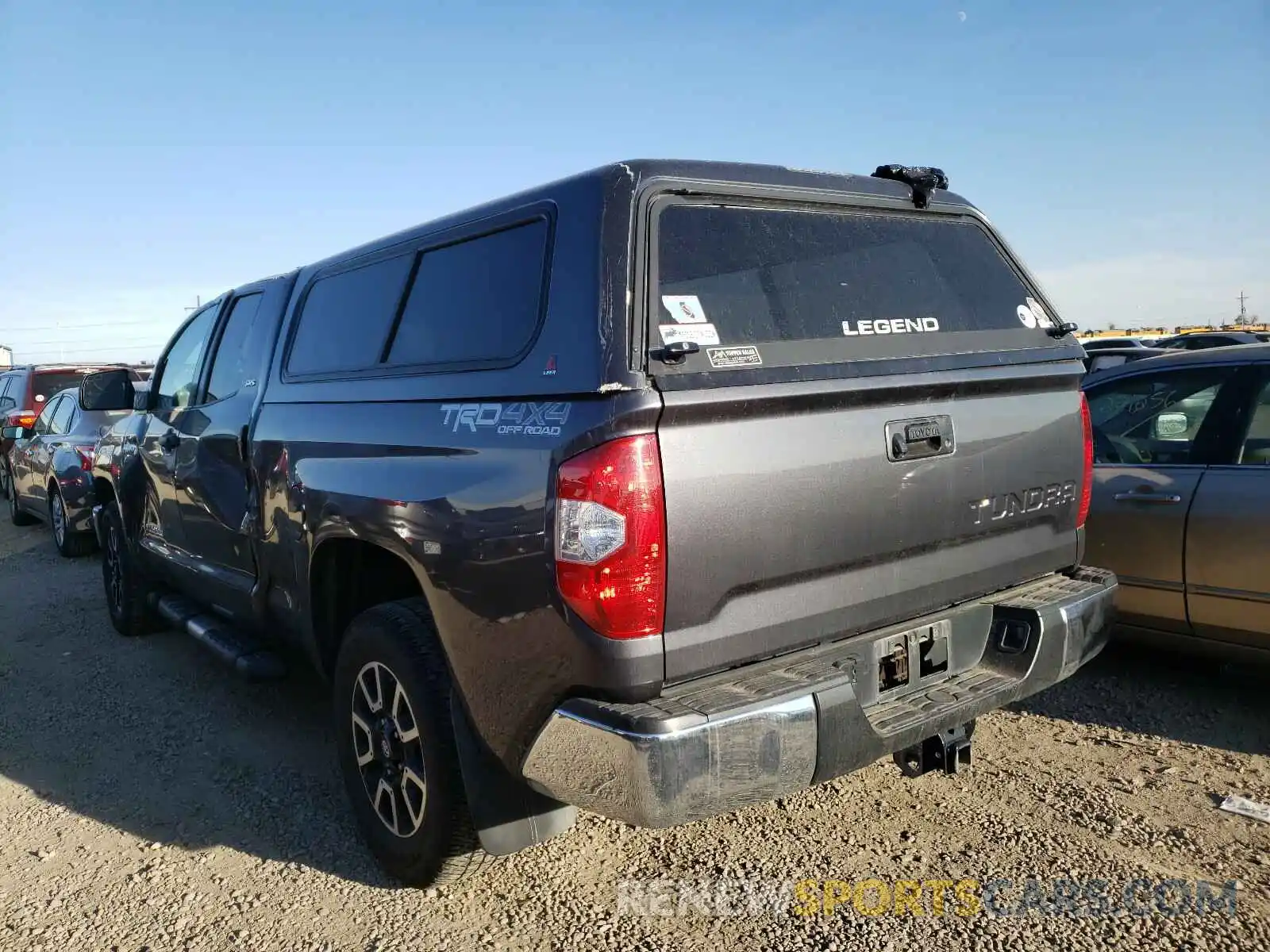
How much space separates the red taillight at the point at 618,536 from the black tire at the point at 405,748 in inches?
32.3

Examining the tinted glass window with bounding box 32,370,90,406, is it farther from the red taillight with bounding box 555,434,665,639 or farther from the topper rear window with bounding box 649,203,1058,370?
the red taillight with bounding box 555,434,665,639

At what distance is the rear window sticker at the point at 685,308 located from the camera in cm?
246

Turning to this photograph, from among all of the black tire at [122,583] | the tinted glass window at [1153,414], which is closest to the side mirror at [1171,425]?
the tinted glass window at [1153,414]

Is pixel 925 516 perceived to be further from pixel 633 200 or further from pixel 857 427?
pixel 633 200

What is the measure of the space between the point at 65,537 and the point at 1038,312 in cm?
887

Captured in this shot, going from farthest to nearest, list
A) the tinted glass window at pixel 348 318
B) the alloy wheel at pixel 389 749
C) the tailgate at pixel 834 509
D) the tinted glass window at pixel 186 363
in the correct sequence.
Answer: the tinted glass window at pixel 186 363, the tinted glass window at pixel 348 318, the alloy wheel at pixel 389 749, the tailgate at pixel 834 509

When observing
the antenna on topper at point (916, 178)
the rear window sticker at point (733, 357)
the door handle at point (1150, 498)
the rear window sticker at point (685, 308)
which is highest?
the antenna on topper at point (916, 178)

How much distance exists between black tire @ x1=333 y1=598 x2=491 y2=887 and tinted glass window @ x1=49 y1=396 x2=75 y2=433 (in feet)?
25.2

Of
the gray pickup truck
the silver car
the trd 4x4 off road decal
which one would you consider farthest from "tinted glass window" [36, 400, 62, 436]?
the trd 4x4 off road decal

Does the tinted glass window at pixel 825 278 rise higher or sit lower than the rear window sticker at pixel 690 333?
higher

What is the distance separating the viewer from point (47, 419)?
1005 cm

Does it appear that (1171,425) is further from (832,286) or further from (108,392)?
(108,392)

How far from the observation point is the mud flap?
8.72 feet

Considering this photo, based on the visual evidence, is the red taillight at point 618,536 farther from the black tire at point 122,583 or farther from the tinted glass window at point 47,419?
the tinted glass window at point 47,419
